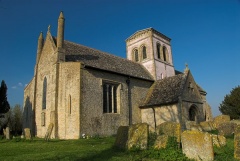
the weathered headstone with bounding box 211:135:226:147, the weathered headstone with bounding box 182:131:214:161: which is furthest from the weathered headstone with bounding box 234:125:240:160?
the weathered headstone with bounding box 211:135:226:147

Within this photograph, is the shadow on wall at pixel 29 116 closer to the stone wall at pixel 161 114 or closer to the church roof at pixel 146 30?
the stone wall at pixel 161 114

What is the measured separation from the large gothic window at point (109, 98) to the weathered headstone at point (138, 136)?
33.6 ft

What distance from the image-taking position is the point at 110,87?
68.8ft

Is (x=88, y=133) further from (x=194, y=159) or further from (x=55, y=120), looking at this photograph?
(x=194, y=159)

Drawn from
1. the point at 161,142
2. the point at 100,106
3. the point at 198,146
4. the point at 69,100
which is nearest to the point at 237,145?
the point at 198,146

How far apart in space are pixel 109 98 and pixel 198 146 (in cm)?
1355

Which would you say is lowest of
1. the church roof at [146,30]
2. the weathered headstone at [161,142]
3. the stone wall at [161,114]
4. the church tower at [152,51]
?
the weathered headstone at [161,142]

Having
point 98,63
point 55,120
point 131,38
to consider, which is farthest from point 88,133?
point 131,38

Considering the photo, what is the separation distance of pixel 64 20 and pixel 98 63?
18.7 feet

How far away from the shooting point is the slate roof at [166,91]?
20469mm

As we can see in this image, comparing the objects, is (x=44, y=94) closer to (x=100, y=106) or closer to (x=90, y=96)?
(x=90, y=96)

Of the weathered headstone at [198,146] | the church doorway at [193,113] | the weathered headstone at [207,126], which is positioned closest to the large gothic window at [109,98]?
the church doorway at [193,113]

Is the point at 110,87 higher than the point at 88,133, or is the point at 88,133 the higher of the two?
the point at 110,87

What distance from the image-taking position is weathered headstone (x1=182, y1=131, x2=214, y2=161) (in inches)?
299
